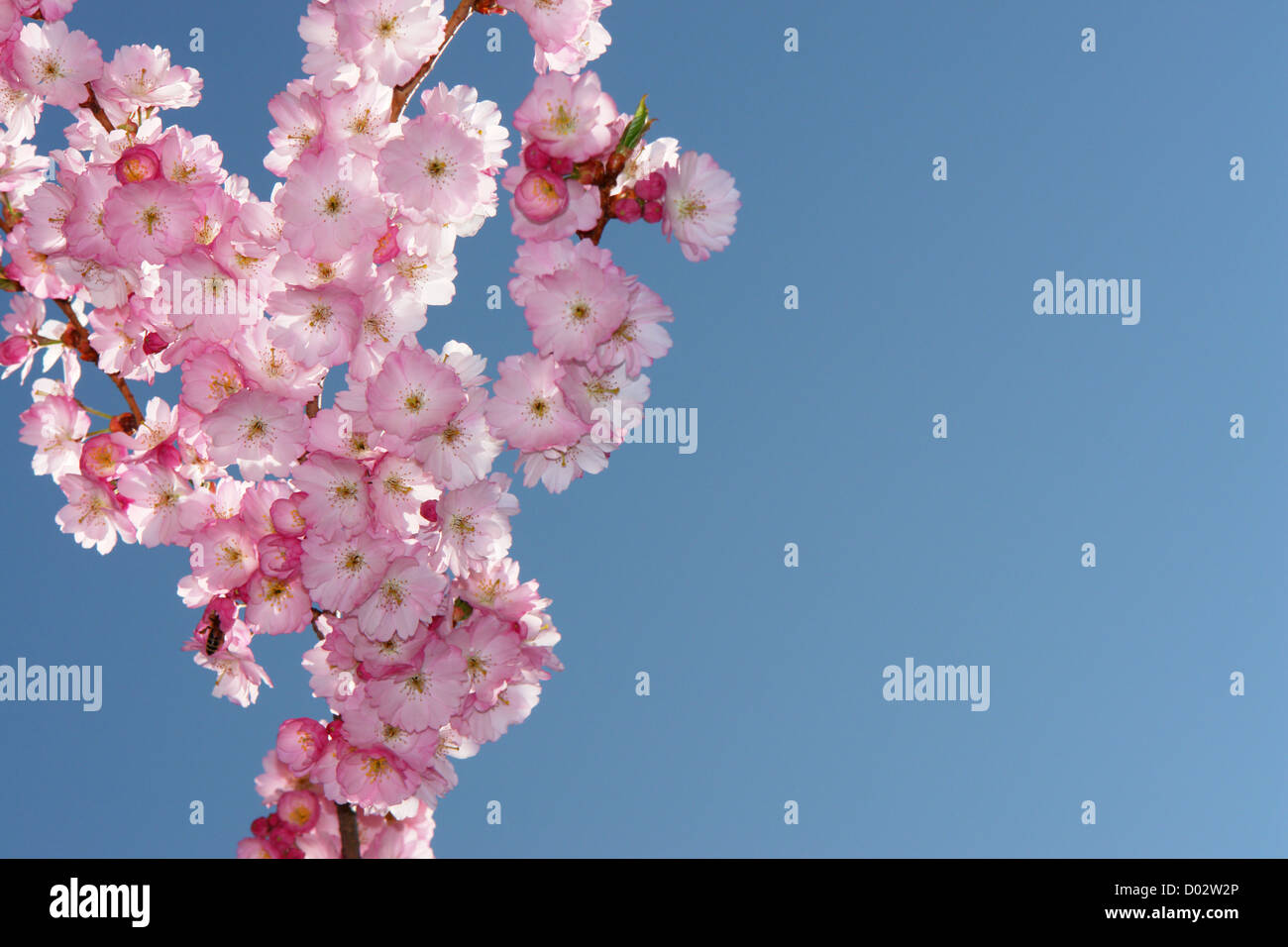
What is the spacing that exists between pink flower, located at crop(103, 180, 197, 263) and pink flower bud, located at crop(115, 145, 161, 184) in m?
0.04

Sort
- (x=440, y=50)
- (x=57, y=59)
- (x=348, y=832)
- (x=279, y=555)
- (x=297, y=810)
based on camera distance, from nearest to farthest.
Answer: (x=279, y=555) < (x=440, y=50) < (x=57, y=59) < (x=348, y=832) < (x=297, y=810)

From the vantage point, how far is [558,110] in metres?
1.67

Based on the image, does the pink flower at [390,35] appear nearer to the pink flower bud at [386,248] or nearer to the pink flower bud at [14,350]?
the pink flower bud at [386,248]

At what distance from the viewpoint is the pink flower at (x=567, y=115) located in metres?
1.66

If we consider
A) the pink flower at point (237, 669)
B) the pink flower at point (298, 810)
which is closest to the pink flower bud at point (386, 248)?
the pink flower at point (237, 669)

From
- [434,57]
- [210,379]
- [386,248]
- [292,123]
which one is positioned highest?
[434,57]

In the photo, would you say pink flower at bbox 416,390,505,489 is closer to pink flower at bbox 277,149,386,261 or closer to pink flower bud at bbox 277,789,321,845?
pink flower at bbox 277,149,386,261

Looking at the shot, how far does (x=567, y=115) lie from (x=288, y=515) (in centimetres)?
84

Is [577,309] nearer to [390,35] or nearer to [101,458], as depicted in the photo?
[390,35]

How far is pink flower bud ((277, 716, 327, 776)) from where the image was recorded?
2.01 meters

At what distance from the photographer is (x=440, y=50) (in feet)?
6.18

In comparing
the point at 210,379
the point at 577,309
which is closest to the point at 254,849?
the point at 210,379
